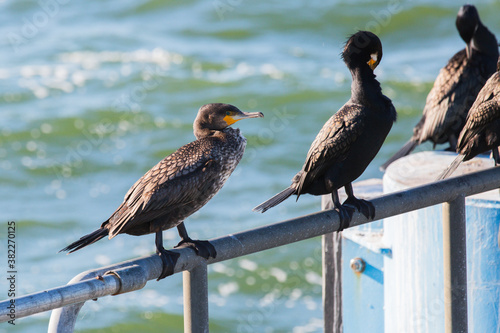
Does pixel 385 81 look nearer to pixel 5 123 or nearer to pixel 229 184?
pixel 229 184

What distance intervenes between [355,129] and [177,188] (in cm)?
69

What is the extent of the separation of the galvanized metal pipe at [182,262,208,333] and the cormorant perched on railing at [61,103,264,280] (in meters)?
0.34

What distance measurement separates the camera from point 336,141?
Answer: 9.27ft

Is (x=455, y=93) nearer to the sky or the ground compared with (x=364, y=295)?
nearer to the sky

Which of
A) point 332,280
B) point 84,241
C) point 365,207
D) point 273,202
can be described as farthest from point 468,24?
point 84,241

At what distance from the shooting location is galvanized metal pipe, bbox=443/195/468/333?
2.21 m

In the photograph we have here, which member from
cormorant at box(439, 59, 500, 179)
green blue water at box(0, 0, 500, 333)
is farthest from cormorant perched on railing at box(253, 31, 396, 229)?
green blue water at box(0, 0, 500, 333)

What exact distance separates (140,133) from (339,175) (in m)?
7.86

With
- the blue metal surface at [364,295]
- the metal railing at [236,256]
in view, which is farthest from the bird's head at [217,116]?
the blue metal surface at [364,295]

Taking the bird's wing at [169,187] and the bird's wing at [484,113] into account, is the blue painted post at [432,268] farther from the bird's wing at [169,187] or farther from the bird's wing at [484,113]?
the bird's wing at [169,187]

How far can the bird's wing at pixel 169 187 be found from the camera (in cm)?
239

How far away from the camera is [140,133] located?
10.5 m

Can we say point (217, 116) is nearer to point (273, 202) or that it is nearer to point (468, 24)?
point (273, 202)

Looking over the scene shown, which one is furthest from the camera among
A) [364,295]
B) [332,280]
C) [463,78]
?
[463,78]
